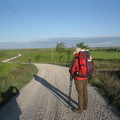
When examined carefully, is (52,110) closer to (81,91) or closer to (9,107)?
(81,91)

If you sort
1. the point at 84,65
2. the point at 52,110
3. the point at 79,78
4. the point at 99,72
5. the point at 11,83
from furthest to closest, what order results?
the point at 99,72 < the point at 11,83 < the point at 52,110 < the point at 79,78 < the point at 84,65

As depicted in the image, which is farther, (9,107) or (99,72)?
(99,72)

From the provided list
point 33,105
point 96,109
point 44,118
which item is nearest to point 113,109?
point 96,109

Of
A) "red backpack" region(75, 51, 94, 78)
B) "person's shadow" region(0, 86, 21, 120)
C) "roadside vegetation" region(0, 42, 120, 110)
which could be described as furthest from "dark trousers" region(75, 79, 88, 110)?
"person's shadow" region(0, 86, 21, 120)

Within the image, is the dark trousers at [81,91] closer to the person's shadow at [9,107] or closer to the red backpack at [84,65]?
the red backpack at [84,65]

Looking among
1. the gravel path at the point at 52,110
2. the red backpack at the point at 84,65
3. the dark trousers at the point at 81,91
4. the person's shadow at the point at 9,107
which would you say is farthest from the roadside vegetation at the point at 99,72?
the red backpack at the point at 84,65

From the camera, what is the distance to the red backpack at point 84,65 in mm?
4564

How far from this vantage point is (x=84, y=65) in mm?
4602

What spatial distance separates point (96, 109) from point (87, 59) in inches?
73.9

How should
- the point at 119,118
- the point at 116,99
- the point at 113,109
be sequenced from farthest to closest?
the point at 116,99 < the point at 113,109 < the point at 119,118

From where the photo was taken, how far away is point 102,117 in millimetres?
4598

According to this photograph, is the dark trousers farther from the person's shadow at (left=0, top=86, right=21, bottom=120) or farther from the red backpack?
the person's shadow at (left=0, top=86, right=21, bottom=120)

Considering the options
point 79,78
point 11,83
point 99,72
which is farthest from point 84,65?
point 99,72

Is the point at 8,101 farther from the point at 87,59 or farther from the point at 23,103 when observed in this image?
the point at 87,59
